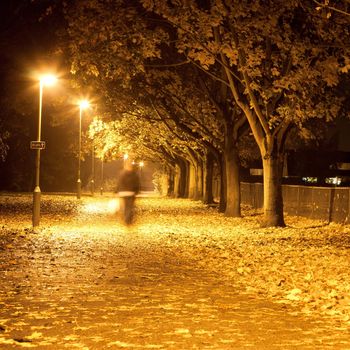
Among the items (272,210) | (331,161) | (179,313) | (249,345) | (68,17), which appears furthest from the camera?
(331,161)

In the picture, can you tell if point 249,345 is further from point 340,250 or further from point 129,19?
point 129,19

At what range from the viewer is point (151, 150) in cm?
6028

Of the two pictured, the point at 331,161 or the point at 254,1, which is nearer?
the point at 254,1

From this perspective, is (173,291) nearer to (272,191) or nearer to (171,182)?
(272,191)

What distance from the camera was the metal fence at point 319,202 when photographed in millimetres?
25922

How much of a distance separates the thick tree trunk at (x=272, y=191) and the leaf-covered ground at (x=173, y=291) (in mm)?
3843

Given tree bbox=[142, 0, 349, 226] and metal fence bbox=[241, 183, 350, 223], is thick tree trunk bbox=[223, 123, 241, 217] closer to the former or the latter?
metal fence bbox=[241, 183, 350, 223]

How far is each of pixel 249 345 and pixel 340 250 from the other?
387 inches

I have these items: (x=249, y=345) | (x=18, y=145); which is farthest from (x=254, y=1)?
(x=18, y=145)

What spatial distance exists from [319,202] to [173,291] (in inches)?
748

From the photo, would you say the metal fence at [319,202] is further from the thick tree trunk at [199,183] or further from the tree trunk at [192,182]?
the tree trunk at [192,182]

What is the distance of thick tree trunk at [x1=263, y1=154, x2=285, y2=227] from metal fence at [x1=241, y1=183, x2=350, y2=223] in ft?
9.16

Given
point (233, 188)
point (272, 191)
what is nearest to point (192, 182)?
point (233, 188)

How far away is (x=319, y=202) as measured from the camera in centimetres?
2856
